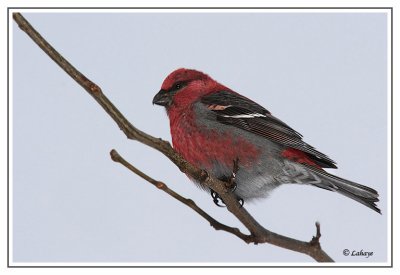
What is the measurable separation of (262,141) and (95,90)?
2.71m

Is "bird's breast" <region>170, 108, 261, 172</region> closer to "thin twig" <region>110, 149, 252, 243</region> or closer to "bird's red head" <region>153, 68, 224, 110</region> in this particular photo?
"bird's red head" <region>153, 68, 224, 110</region>

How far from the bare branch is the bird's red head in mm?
1644

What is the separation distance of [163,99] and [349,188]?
228cm

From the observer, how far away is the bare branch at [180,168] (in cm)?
275

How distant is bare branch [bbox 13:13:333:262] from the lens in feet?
9.04

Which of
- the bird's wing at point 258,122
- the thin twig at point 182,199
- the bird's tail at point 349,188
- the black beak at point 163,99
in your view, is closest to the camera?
the thin twig at point 182,199

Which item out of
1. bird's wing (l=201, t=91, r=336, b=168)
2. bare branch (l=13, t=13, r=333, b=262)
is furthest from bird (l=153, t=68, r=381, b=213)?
bare branch (l=13, t=13, r=333, b=262)

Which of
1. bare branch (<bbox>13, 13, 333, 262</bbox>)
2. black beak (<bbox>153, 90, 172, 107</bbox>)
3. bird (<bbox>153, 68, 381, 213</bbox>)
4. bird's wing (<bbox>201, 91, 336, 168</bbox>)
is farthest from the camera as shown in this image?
black beak (<bbox>153, 90, 172, 107</bbox>)

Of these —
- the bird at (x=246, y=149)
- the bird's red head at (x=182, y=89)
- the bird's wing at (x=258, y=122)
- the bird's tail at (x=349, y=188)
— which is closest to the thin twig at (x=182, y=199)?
the bird at (x=246, y=149)

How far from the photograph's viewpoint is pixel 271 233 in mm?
4383

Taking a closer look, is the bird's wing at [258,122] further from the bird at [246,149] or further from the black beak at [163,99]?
the black beak at [163,99]

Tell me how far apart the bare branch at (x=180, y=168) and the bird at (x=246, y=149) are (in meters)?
0.54
